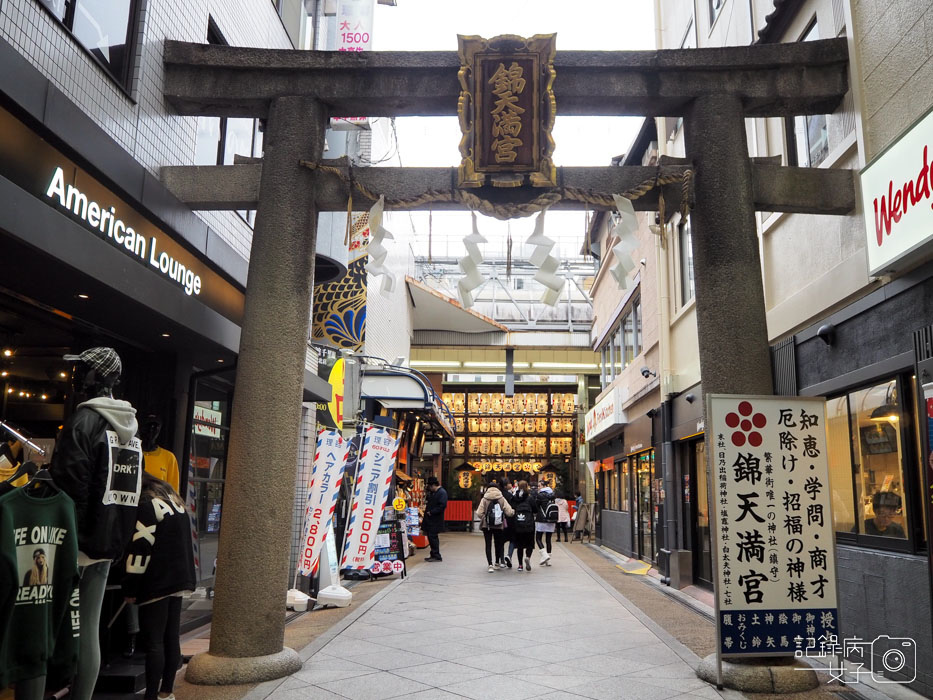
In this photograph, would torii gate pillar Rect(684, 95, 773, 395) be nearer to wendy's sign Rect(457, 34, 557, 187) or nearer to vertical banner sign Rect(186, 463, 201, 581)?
wendy's sign Rect(457, 34, 557, 187)

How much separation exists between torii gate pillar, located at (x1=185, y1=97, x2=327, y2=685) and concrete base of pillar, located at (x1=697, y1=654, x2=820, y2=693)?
3367 mm

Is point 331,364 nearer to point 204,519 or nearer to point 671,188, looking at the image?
point 204,519

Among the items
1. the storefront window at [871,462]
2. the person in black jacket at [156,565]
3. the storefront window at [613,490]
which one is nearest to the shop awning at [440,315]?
the storefront window at [613,490]

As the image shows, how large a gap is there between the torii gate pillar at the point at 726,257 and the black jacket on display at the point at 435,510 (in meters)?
11.1

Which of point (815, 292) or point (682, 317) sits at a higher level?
point (682, 317)

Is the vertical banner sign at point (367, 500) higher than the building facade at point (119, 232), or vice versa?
the building facade at point (119, 232)

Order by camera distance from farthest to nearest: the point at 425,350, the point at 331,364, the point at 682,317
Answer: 1. the point at 425,350
2. the point at 682,317
3. the point at 331,364

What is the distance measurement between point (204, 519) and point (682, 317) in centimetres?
878

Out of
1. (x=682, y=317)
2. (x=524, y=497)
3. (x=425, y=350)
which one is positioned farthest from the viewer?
(x=425, y=350)

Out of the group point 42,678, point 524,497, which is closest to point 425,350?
point 524,497

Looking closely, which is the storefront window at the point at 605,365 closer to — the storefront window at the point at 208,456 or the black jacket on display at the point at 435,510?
the black jacket on display at the point at 435,510

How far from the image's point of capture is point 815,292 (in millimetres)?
7824

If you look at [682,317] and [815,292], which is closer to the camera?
[815,292]

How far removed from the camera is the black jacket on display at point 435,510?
16.9 meters
